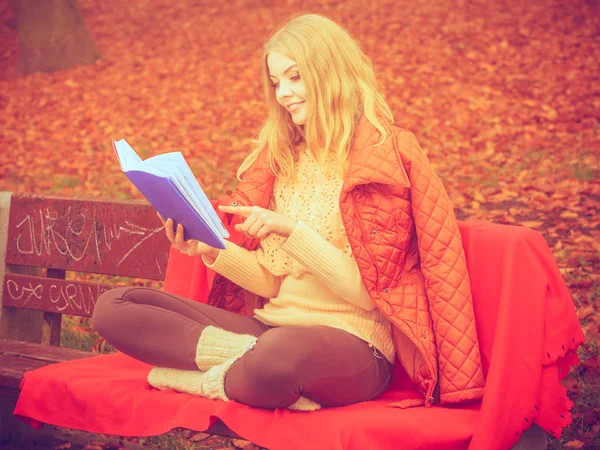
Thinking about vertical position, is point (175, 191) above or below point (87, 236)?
above

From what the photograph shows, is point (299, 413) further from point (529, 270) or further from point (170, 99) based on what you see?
point (170, 99)

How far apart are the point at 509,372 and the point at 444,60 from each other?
26.3 feet

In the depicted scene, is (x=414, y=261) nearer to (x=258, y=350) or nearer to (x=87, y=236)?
(x=258, y=350)

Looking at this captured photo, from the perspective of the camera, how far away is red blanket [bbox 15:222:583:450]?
8.34 ft

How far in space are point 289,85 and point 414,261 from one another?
2.63 feet

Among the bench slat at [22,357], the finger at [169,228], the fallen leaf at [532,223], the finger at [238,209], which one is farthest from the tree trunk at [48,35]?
the finger at [238,209]

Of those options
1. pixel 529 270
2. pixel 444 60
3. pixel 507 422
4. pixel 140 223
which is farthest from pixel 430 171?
pixel 444 60

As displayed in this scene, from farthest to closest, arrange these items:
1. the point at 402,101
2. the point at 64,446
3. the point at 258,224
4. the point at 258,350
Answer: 1. the point at 402,101
2. the point at 64,446
3. the point at 258,224
4. the point at 258,350

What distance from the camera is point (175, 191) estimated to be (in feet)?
8.15

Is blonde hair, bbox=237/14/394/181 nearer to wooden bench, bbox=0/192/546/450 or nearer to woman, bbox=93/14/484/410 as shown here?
woman, bbox=93/14/484/410

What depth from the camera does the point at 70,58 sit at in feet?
38.7

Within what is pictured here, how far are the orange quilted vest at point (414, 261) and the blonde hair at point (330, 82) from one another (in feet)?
0.33

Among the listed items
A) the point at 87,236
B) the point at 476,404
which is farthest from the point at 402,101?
the point at 476,404

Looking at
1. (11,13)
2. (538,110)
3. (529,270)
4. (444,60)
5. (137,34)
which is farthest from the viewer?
(11,13)
